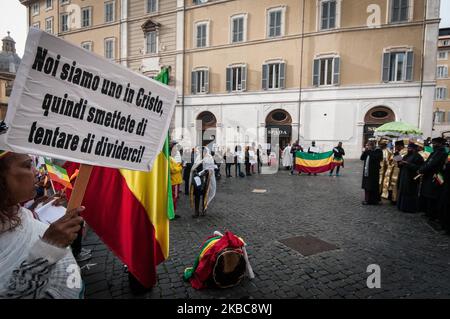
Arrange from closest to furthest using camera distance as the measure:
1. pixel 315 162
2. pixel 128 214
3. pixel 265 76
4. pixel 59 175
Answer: pixel 128 214 < pixel 59 175 < pixel 315 162 < pixel 265 76

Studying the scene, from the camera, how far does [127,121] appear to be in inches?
67.9

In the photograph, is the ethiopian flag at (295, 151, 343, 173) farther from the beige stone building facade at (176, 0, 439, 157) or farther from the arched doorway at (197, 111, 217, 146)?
the arched doorway at (197, 111, 217, 146)

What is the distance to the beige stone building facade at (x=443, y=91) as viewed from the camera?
1663 inches

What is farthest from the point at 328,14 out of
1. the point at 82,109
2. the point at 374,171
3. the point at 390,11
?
the point at 82,109

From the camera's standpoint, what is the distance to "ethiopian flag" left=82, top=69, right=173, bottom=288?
282 centimetres

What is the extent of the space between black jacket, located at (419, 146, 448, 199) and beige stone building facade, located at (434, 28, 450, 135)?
1774 inches

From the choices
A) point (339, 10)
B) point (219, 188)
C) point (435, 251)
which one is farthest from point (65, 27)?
point (435, 251)

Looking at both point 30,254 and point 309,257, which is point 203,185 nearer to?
point 309,257

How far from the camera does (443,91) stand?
42938mm

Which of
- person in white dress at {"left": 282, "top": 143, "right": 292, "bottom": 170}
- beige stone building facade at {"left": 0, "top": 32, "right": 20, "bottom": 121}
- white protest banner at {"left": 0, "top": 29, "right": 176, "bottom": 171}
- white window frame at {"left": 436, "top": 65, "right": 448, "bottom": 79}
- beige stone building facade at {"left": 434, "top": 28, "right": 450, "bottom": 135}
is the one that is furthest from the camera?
white window frame at {"left": 436, "top": 65, "right": 448, "bottom": 79}

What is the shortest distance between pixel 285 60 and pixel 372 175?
1683 centimetres

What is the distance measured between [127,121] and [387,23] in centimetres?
2391

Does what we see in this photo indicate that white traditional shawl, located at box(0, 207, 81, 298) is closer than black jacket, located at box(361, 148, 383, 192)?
Yes

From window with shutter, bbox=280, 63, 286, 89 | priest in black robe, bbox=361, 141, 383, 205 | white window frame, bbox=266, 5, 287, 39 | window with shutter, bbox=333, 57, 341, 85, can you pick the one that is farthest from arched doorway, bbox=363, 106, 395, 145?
priest in black robe, bbox=361, 141, 383, 205
